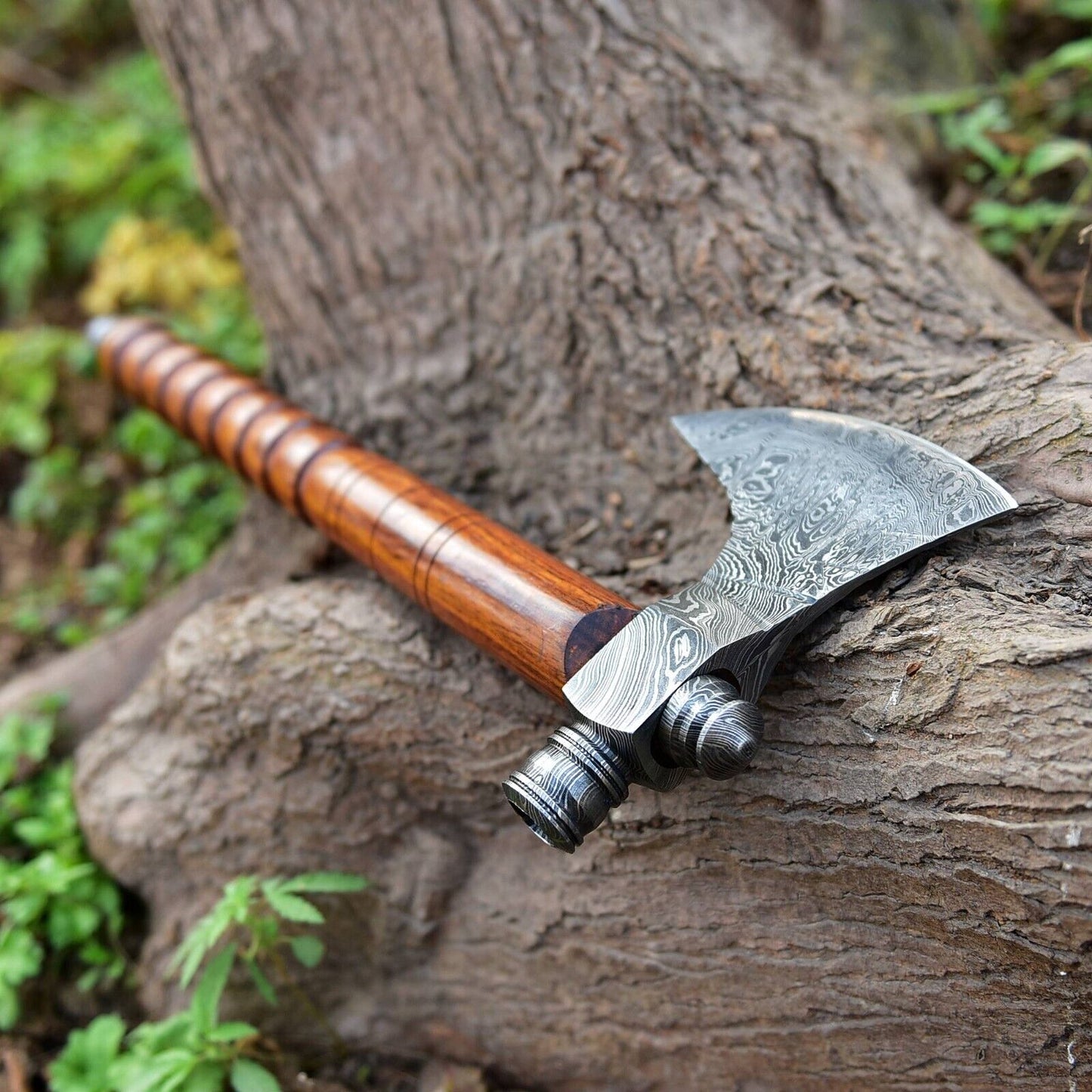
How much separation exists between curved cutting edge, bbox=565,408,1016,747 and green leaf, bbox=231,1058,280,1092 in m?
1.25

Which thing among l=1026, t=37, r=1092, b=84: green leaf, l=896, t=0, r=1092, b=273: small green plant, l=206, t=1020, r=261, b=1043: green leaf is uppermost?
l=1026, t=37, r=1092, b=84: green leaf

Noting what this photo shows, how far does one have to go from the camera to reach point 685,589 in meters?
1.99

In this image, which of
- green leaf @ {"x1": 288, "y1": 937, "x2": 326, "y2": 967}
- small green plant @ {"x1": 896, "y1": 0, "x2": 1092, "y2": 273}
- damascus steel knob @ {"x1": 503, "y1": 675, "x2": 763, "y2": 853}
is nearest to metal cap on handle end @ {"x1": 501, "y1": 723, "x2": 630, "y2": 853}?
damascus steel knob @ {"x1": 503, "y1": 675, "x2": 763, "y2": 853}

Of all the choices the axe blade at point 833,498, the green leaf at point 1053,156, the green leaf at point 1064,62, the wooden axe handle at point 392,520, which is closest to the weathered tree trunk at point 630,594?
the axe blade at point 833,498

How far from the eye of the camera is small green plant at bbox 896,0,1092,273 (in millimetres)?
3188

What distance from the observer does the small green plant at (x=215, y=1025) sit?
7.39 ft

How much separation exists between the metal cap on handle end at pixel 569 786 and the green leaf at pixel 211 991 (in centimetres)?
106

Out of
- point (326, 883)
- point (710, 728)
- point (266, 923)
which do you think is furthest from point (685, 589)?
point (266, 923)

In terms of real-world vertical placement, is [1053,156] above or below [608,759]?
above

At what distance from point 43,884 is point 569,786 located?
1822mm

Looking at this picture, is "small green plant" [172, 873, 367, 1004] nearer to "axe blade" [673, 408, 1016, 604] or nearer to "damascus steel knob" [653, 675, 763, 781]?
"damascus steel knob" [653, 675, 763, 781]

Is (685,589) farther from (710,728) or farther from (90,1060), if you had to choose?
(90,1060)

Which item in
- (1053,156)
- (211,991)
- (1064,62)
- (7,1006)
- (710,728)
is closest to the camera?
(710,728)

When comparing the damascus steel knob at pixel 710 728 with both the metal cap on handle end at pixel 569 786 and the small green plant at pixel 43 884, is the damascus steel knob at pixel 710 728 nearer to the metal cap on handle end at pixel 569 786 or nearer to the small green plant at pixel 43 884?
the metal cap on handle end at pixel 569 786
